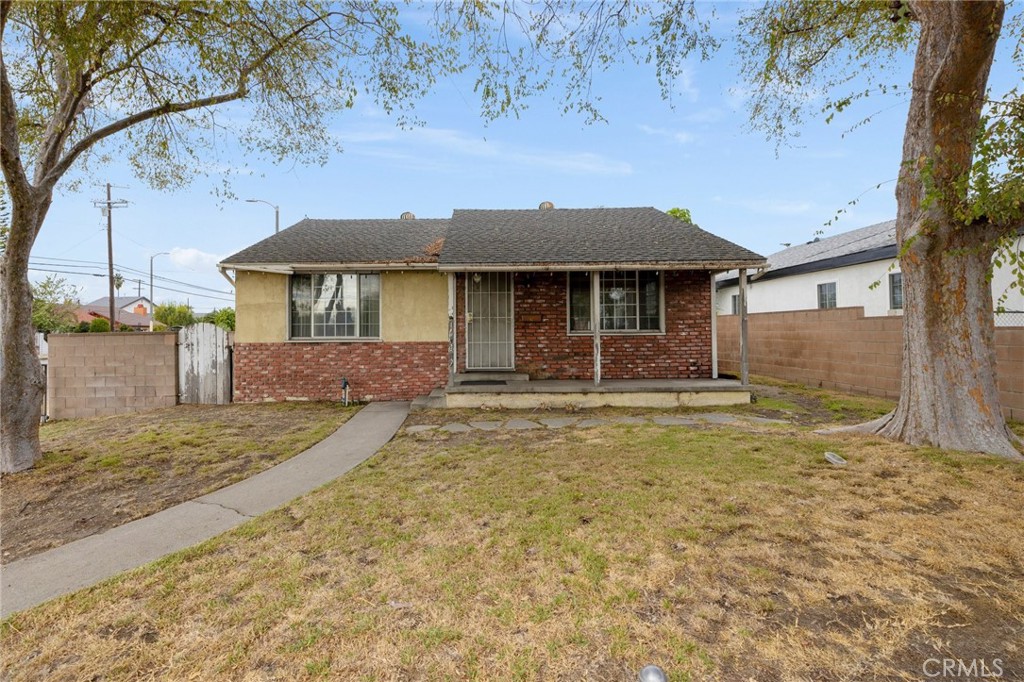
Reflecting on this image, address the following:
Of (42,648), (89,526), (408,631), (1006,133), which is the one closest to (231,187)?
(89,526)

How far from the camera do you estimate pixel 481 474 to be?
15.8 feet

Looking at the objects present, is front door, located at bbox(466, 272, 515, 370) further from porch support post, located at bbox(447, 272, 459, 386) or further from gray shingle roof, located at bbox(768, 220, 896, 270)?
gray shingle roof, located at bbox(768, 220, 896, 270)

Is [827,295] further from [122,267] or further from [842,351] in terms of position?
[122,267]

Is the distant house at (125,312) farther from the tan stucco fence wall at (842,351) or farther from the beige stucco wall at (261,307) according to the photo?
the tan stucco fence wall at (842,351)

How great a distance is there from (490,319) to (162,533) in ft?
24.0

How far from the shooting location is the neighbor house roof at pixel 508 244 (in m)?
8.68

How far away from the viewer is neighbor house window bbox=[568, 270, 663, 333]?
33.2ft

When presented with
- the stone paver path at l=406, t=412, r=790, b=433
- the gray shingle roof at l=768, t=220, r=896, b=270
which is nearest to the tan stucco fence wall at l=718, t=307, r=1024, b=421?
the gray shingle roof at l=768, t=220, r=896, b=270

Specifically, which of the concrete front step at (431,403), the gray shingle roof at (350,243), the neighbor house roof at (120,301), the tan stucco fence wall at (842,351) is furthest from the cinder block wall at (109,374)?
the neighbor house roof at (120,301)

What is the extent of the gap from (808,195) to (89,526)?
15.9m

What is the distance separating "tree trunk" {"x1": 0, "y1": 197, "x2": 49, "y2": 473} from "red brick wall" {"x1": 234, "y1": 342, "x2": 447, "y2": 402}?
4317 mm

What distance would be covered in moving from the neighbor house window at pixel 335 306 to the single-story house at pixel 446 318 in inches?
0.9

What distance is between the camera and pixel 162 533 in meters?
3.56

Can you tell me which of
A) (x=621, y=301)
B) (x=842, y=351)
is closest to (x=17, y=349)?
(x=621, y=301)
